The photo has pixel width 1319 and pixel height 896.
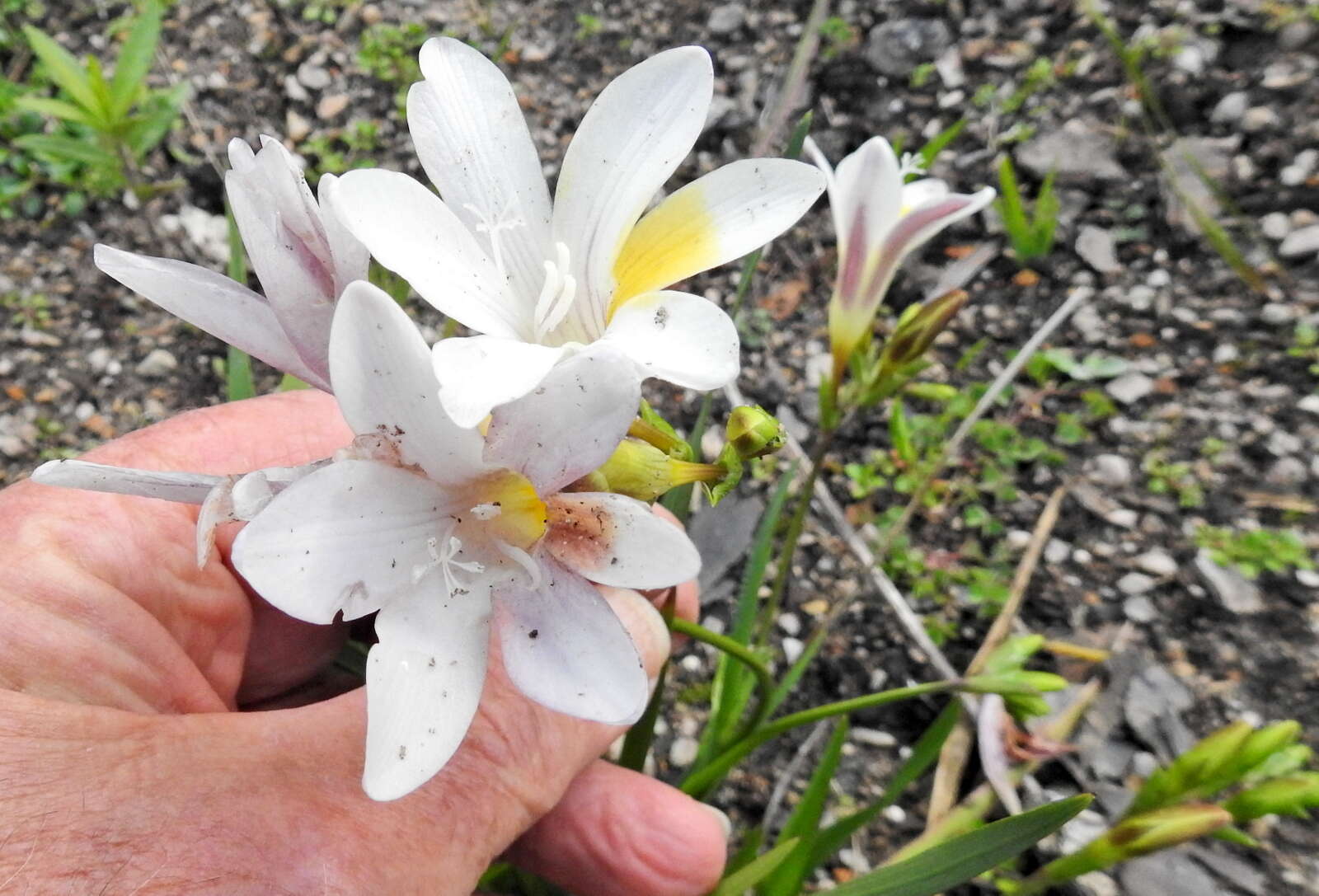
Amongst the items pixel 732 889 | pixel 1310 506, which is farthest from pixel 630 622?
pixel 1310 506

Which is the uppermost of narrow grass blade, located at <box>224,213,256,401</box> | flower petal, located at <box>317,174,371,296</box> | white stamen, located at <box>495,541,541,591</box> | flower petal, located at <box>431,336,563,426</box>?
flower petal, located at <box>317,174,371,296</box>

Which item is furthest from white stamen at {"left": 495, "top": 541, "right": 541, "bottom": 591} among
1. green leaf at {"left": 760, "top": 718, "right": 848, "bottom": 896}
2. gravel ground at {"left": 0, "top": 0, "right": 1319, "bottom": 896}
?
gravel ground at {"left": 0, "top": 0, "right": 1319, "bottom": 896}

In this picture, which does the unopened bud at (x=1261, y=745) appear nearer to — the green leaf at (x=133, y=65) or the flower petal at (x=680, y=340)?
the flower petal at (x=680, y=340)

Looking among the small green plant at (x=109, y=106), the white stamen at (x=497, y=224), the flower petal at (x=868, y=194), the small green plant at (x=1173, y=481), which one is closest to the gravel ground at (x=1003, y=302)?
the small green plant at (x=1173, y=481)

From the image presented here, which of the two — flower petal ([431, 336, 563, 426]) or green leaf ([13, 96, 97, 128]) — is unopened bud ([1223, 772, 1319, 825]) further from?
green leaf ([13, 96, 97, 128])

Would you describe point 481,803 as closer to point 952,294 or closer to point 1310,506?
point 952,294
